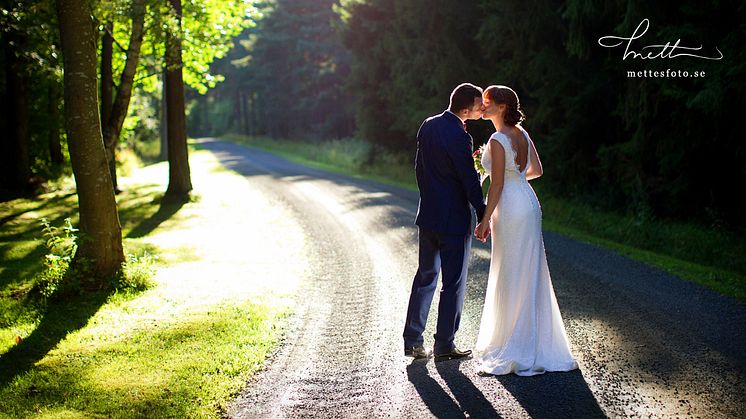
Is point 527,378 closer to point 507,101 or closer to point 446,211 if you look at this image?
point 446,211

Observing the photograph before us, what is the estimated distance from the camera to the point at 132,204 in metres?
16.7

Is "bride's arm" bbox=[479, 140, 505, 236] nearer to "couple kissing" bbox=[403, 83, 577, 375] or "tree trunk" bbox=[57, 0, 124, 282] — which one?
"couple kissing" bbox=[403, 83, 577, 375]

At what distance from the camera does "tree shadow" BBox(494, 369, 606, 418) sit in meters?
4.25

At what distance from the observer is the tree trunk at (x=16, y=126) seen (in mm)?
16531

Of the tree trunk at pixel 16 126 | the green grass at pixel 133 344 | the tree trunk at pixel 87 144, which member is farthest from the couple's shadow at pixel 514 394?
the tree trunk at pixel 16 126

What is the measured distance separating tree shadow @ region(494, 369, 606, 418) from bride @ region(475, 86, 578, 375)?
126 mm

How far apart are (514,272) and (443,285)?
0.61 metres

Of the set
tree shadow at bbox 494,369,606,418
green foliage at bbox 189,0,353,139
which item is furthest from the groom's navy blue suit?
green foliage at bbox 189,0,353,139

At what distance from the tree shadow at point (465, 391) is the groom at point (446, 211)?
19 centimetres

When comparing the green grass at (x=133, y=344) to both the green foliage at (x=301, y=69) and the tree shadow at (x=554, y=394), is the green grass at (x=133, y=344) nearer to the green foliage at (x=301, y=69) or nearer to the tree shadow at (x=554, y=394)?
the tree shadow at (x=554, y=394)

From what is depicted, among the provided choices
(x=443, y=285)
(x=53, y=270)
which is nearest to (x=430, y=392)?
(x=443, y=285)

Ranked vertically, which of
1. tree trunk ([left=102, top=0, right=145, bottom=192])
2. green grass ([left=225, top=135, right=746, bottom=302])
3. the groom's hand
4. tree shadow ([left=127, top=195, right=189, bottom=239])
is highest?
tree trunk ([left=102, top=0, right=145, bottom=192])

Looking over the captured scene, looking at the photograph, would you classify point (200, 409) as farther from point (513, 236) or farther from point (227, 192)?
point (227, 192)

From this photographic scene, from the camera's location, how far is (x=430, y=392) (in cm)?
470
